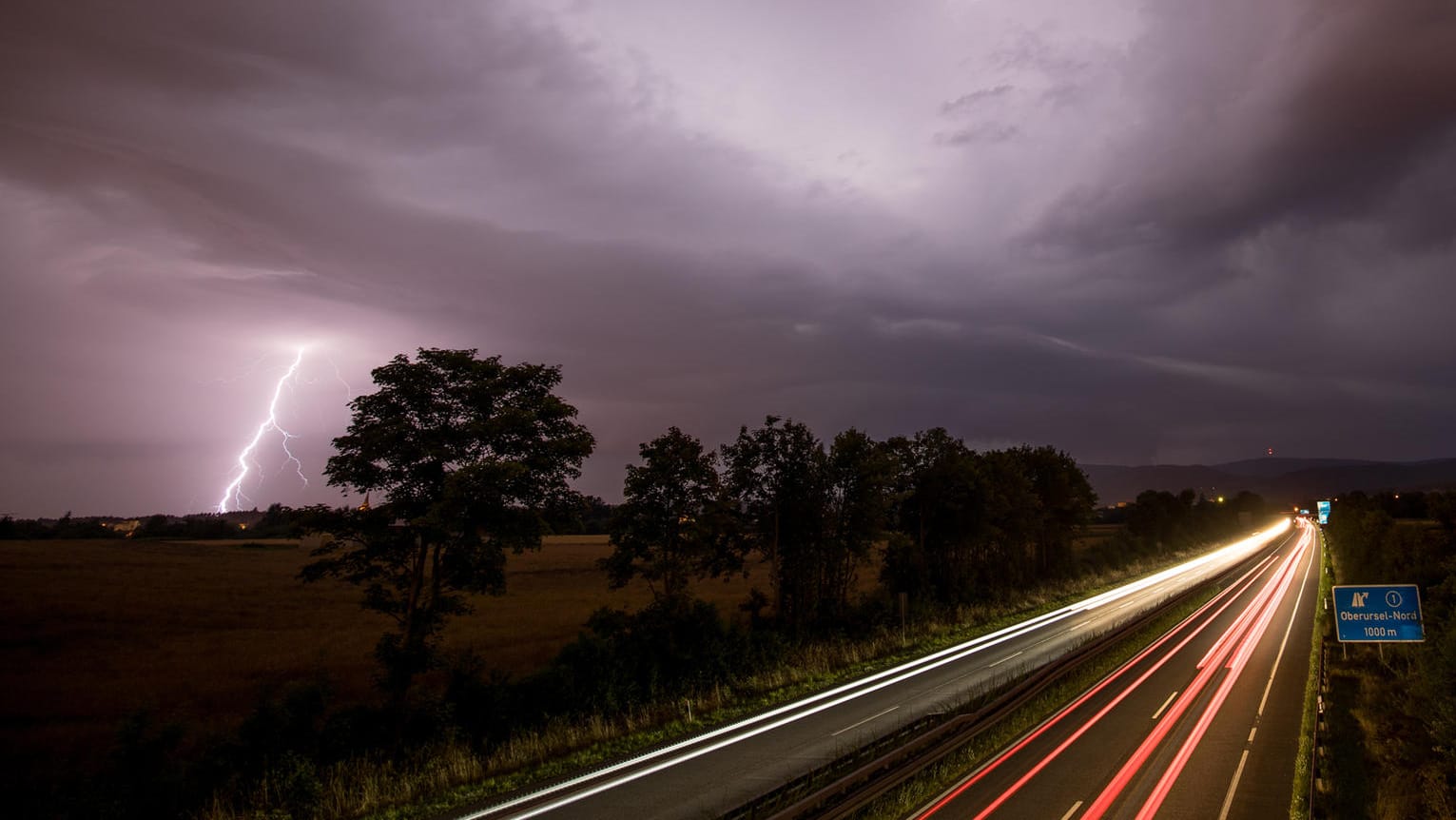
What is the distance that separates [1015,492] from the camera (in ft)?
189

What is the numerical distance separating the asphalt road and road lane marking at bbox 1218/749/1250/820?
42 millimetres

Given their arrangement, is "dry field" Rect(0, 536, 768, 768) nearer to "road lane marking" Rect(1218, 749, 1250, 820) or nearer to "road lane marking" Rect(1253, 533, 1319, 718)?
"road lane marking" Rect(1218, 749, 1250, 820)

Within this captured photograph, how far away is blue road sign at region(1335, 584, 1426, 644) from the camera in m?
21.0

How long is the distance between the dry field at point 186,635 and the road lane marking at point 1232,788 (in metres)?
25.9

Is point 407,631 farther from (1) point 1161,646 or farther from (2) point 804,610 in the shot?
(1) point 1161,646

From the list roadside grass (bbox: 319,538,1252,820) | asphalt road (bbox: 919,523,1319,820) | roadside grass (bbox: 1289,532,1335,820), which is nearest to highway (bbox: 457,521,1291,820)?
roadside grass (bbox: 319,538,1252,820)

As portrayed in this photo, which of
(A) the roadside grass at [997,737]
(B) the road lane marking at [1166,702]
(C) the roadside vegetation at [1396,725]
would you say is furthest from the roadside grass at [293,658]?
(C) the roadside vegetation at [1396,725]

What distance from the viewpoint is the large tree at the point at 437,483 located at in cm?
2238

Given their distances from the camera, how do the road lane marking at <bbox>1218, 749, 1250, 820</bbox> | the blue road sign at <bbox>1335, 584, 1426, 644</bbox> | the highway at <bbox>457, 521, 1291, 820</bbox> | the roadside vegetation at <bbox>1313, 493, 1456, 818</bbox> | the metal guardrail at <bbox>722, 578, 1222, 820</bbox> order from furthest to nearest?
the blue road sign at <bbox>1335, 584, 1426, 644</bbox>
the roadside vegetation at <bbox>1313, 493, 1456, 818</bbox>
the highway at <bbox>457, 521, 1291, 820</bbox>
the road lane marking at <bbox>1218, 749, 1250, 820</bbox>
the metal guardrail at <bbox>722, 578, 1222, 820</bbox>

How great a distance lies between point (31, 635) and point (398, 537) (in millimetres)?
35008

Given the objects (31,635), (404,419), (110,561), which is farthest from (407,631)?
(110,561)

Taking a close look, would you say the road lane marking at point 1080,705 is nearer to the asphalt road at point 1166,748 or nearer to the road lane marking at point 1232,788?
the asphalt road at point 1166,748

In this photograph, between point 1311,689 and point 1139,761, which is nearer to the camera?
point 1139,761

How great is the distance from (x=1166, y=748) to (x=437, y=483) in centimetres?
2186
